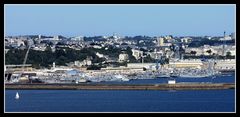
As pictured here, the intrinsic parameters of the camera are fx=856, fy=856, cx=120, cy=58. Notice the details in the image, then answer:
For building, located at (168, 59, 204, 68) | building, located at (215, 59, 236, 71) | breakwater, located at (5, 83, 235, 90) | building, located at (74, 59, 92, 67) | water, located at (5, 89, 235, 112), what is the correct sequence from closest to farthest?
water, located at (5, 89, 235, 112) < breakwater, located at (5, 83, 235, 90) < building, located at (74, 59, 92, 67) < building, located at (215, 59, 236, 71) < building, located at (168, 59, 204, 68)

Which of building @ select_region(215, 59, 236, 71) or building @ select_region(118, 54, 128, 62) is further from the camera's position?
building @ select_region(118, 54, 128, 62)

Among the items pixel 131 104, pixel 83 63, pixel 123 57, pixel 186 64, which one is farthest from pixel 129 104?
pixel 123 57

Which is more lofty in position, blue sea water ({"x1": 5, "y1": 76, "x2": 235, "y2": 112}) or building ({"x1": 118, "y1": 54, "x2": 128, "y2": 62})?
building ({"x1": 118, "y1": 54, "x2": 128, "y2": 62})

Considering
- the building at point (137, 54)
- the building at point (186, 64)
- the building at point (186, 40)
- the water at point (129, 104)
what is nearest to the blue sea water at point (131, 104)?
the water at point (129, 104)

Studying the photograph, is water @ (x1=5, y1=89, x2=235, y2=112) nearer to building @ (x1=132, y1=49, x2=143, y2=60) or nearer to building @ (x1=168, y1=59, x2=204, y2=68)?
building @ (x1=168, y1=59, x2=204, y2=68)

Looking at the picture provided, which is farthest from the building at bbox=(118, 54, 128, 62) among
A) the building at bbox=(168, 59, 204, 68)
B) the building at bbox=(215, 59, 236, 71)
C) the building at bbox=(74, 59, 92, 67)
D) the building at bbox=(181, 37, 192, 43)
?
the building at bbox=(181, 37, 192, 43)

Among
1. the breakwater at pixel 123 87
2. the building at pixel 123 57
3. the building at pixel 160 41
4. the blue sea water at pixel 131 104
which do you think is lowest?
the blue sea water at pixel 131 104

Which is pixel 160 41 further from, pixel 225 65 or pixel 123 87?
pixel 123 87

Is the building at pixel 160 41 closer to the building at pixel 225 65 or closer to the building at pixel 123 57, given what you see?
the building at pixel 123 57

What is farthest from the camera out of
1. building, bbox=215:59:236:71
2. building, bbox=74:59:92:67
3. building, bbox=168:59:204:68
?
building, bbox=168:59:204:68

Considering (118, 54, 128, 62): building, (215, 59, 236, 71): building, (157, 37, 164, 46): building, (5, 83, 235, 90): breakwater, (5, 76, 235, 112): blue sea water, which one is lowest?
(5, 76, 235, 112): blue sea water
